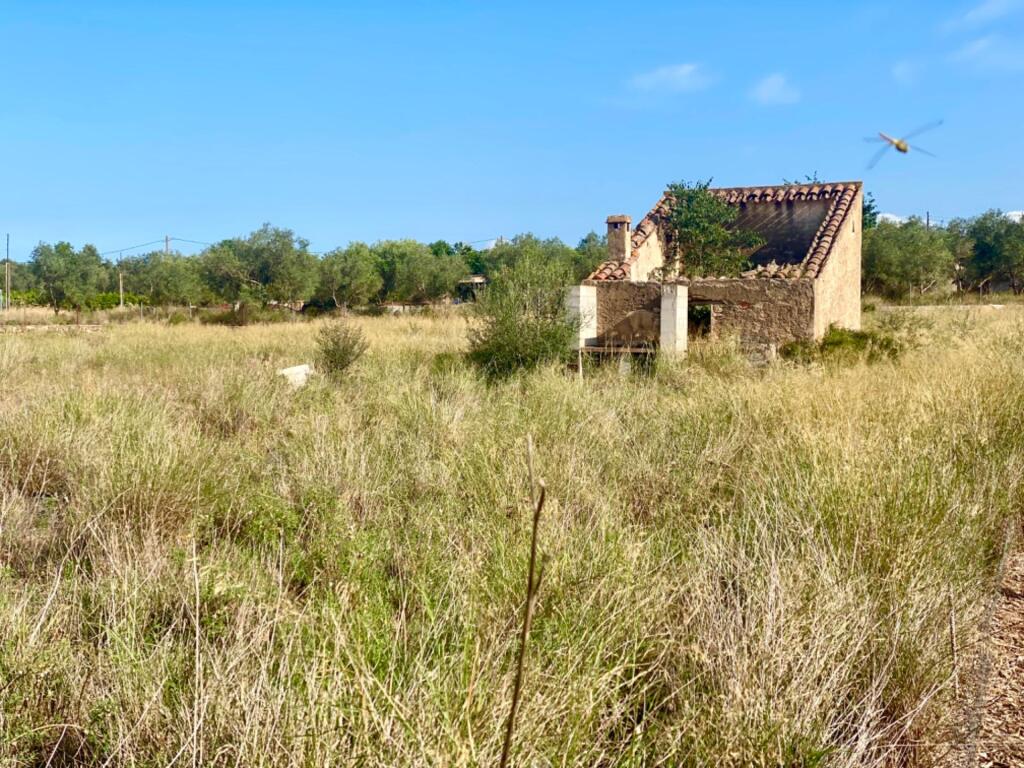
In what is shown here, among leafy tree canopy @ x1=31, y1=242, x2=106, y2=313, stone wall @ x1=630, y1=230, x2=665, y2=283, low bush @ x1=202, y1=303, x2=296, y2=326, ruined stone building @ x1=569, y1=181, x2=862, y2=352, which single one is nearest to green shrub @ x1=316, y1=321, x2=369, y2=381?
ruined stone building @ x1=569, y1=181, x2=862, y2=352

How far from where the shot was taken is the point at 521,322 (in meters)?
13.6

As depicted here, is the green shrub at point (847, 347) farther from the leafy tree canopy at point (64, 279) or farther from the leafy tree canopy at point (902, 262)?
the leafy tree canopy at point (64, 279)

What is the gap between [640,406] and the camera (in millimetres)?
8383

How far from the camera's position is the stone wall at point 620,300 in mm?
15602

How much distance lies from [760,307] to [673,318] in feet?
6.00

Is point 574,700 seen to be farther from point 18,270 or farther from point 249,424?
point 18,270

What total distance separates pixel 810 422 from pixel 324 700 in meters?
4.93

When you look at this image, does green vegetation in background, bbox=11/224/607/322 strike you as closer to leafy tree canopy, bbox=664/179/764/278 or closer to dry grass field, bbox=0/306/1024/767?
leafy tree canopy, bbox=664/179/764/278

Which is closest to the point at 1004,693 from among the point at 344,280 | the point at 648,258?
the point at 648,258

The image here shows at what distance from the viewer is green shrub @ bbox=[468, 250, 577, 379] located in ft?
44.1

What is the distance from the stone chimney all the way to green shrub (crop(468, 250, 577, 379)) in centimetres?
338

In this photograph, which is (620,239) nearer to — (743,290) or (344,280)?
(743,290)

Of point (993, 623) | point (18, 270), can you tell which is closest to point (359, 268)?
point (18, 270)

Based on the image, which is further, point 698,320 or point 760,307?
point 698,320
